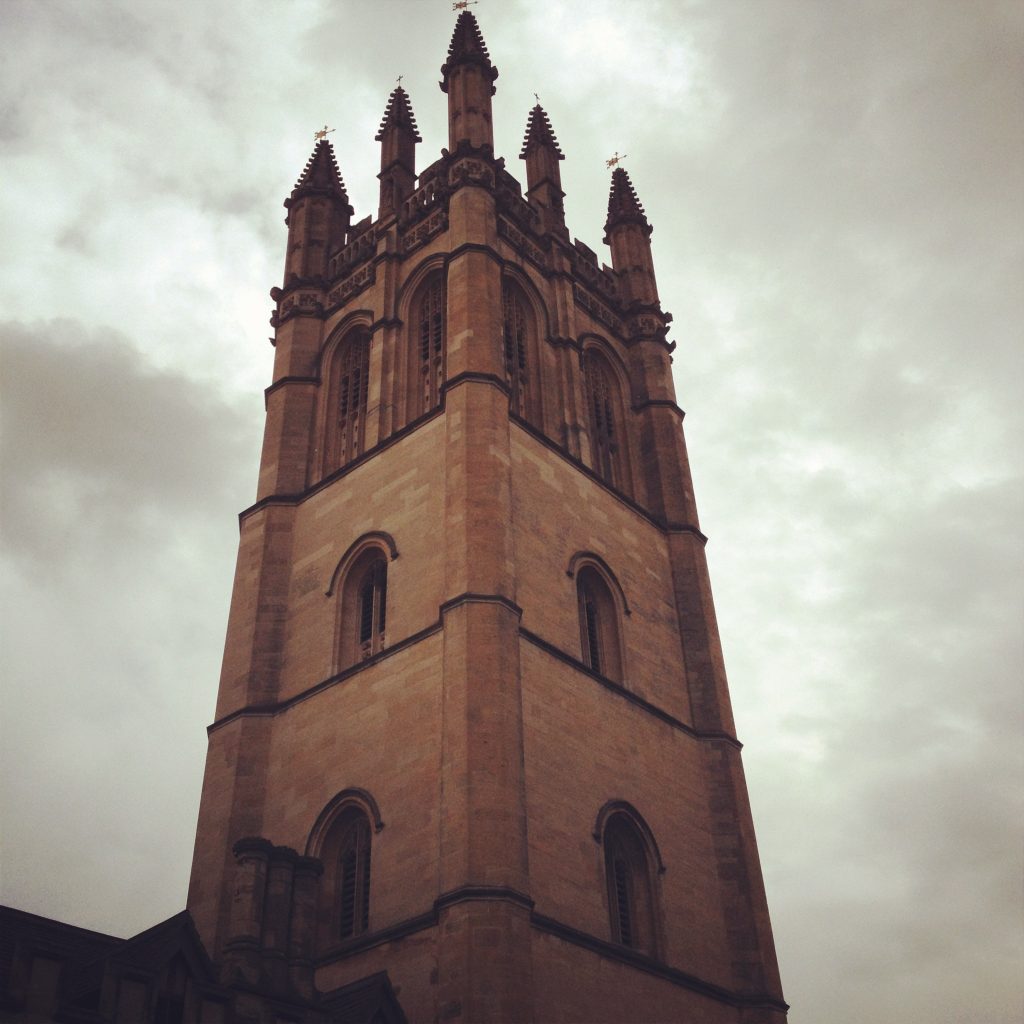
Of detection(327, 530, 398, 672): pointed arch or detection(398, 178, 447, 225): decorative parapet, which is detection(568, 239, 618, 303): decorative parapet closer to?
detection(398, 178, 447, 225): decorative parapet

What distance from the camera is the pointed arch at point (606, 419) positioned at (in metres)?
31.5

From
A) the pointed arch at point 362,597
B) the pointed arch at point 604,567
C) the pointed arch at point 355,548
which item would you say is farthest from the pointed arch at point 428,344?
the pointed arch at point 604,567

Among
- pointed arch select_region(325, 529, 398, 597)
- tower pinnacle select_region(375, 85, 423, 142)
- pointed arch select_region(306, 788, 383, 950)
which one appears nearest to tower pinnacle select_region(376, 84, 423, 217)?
tower pinnacle select_region(375, 85, 423, 142)

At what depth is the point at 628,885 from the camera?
2327 cm

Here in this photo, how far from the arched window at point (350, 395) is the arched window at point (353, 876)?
979 cm

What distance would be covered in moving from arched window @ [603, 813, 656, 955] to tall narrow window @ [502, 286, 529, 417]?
974 centimetres

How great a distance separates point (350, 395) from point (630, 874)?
46.6 feet

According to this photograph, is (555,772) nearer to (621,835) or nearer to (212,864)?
(621,835)

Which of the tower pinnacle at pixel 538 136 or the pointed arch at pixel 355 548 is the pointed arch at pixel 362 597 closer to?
the pointed arch at pixel 355 548

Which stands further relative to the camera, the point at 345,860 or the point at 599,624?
the point at 599,624

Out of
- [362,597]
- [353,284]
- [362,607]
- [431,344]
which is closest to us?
[362,607]

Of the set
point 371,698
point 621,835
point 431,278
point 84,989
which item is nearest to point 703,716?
point 621,835

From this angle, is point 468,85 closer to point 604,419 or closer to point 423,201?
point 423,201

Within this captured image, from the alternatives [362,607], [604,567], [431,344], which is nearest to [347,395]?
[431,344]
